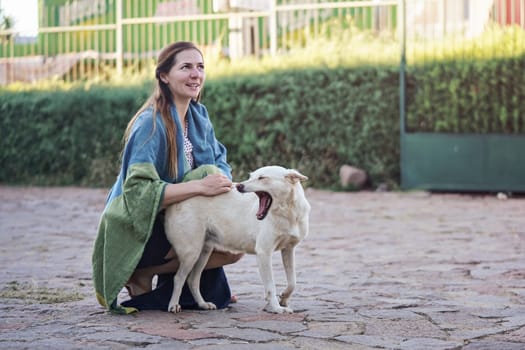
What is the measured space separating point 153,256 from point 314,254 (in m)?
2.79

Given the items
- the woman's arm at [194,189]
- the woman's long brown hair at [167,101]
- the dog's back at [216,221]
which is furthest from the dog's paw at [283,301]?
the woman's long brown hair at [167,101]

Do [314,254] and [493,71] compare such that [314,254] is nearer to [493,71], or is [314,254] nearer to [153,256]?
[153,256]

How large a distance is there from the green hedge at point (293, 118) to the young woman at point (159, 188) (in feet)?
25.9

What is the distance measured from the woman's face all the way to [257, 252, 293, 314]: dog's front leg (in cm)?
103

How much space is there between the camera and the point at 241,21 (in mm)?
16172

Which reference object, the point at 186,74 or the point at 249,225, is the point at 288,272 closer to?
the point at 249,225

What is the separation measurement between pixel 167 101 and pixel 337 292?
5.21 feet

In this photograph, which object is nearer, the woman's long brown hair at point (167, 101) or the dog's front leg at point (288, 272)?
the dog's front leg at point (288, 272)

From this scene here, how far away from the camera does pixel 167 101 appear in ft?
17.1

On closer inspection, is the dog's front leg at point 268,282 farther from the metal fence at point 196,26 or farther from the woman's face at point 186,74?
the metal fence at point 196,26

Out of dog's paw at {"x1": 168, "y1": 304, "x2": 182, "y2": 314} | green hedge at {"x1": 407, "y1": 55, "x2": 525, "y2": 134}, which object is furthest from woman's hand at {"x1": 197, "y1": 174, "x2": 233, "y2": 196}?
green hedge at {"x1": 407, "y1": 55, "x2": 525, "y2": 134}

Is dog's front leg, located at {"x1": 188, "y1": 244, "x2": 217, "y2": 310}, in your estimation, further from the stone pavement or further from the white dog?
the stone pavement

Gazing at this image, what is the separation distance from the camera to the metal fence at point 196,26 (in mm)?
13539

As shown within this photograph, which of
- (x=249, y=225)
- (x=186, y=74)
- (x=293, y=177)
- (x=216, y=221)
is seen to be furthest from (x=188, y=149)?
(x=293, y=177)
